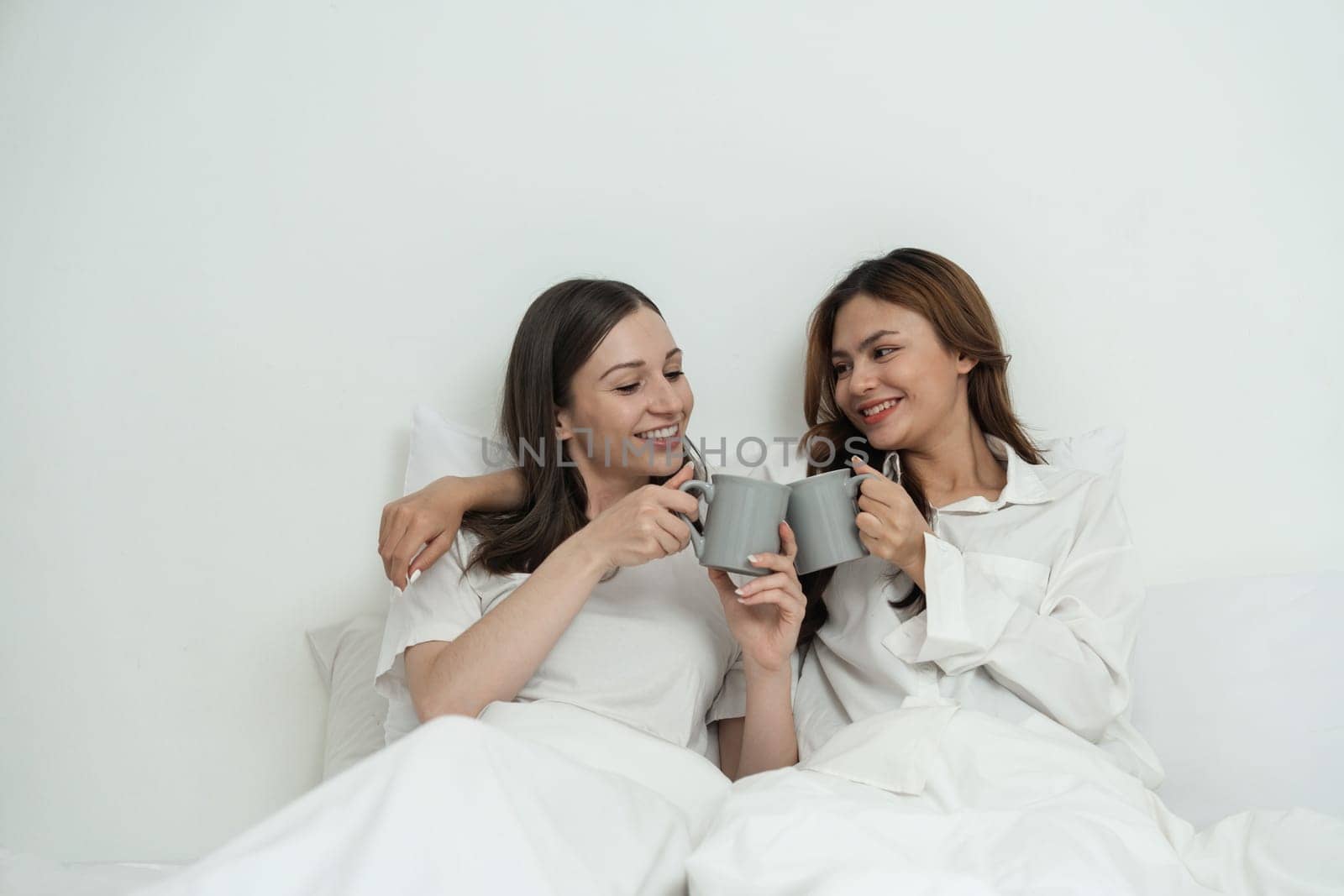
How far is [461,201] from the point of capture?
2029 mm

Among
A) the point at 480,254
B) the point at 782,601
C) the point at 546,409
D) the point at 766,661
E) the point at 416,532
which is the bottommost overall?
the point at 766,661

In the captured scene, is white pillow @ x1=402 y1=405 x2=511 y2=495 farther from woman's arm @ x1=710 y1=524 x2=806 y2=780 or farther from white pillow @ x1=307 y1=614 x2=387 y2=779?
woman's arm @ x1=710 y1=524 x2=806 y2=780

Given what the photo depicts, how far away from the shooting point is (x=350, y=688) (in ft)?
5.79

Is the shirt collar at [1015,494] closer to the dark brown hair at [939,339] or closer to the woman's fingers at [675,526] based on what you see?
the dark brown hair at [939,339]

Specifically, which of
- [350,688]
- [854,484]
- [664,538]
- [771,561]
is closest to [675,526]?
[664,538]

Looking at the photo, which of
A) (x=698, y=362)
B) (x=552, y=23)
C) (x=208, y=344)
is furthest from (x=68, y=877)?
(x=552, y=23)

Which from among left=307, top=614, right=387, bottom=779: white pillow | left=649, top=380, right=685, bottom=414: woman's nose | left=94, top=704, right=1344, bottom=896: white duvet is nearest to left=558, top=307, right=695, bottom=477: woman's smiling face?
left=649, top=380, right=685, bottom=414: woman's nose

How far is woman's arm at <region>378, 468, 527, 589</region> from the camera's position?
1.43 m

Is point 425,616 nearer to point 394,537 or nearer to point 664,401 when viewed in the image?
point 394,537

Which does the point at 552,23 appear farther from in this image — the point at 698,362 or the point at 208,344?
the point at 208,344

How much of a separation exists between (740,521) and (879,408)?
0.50 metres

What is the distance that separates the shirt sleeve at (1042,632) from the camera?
4.59ft

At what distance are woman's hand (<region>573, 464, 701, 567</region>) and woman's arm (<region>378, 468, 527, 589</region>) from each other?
232 millimetres

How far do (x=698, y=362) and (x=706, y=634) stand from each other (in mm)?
617
